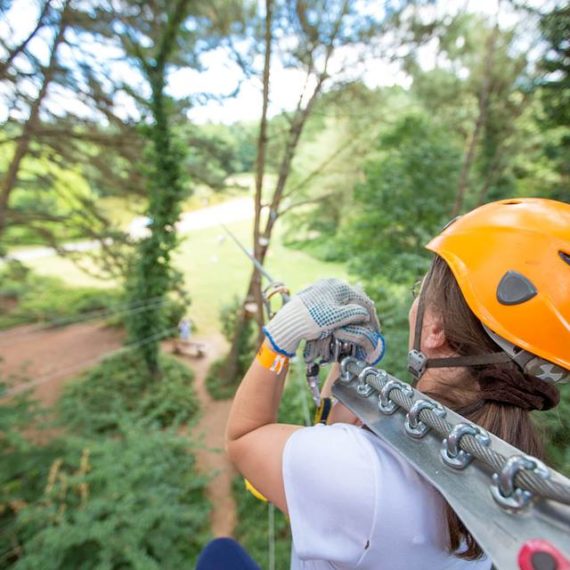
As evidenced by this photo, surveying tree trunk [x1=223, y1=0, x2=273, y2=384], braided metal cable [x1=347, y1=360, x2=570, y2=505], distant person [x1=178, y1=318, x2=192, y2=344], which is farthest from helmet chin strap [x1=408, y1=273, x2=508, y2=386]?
distant person [x1=178, y1=318, x2=192, y2=344]

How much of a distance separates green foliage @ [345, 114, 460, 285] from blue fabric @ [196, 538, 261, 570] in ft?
21.6

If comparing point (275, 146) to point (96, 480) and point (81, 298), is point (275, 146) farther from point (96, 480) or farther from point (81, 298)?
point (81, 298)

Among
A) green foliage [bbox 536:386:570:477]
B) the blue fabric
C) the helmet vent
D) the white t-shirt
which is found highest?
the helmet vent

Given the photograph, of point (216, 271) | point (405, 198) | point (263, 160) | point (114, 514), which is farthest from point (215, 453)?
point (216, 271)

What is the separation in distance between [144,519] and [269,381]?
4300 mm

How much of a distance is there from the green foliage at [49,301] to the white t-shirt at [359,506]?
14013 mm

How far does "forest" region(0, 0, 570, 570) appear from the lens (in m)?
4.78

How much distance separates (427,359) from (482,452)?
0.39m

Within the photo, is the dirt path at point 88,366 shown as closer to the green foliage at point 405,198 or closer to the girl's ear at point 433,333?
the green foliage at point 405,198

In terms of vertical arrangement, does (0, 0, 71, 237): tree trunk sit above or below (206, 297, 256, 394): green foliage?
above

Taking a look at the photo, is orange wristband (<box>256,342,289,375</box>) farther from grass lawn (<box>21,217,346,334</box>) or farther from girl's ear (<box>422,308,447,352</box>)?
grass lawn (<box>21,217,346,334</box>)

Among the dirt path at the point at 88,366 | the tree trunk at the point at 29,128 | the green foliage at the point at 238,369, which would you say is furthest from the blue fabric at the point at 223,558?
the green foliage at the point at 238,369

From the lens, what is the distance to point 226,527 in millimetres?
5953

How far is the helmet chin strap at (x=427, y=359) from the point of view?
1.01 m
